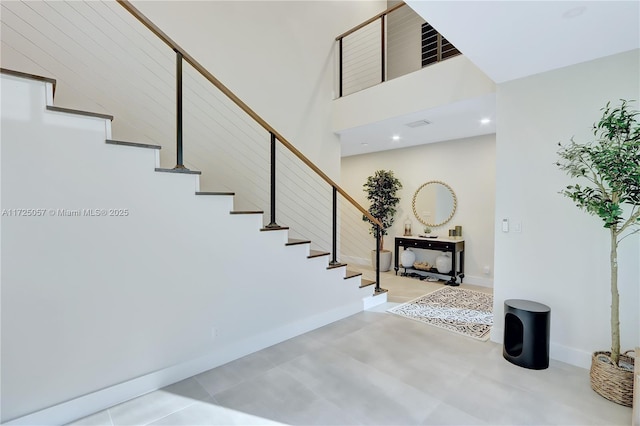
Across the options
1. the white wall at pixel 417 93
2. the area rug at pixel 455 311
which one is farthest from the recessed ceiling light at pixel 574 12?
the area rug at pixel 455 311

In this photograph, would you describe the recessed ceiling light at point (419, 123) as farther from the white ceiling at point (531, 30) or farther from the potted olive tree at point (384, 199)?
the potted olive tree at point (384, 199)

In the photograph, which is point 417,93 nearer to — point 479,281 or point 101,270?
point 479,281

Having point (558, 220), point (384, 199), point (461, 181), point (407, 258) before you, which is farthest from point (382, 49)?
point (407, 258)

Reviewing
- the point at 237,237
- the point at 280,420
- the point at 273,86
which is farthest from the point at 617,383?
the point at 273,86

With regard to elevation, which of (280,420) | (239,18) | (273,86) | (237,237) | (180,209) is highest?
(239,18)

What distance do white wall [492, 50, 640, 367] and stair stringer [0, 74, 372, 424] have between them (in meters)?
2.50

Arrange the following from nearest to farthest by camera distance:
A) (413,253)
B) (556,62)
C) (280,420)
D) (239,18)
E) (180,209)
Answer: (280,420), (180,209), (556,62), (239,18), (413,253)

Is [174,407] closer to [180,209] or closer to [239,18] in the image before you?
[180,209]

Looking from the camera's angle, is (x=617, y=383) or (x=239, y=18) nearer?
(x=617, y=383)

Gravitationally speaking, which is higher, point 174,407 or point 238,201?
point 238,201

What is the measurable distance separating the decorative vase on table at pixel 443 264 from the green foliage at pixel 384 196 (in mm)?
1240

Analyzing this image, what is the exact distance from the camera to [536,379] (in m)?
2.49

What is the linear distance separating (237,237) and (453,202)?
439 centimetres

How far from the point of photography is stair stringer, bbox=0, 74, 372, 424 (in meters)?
1.81
